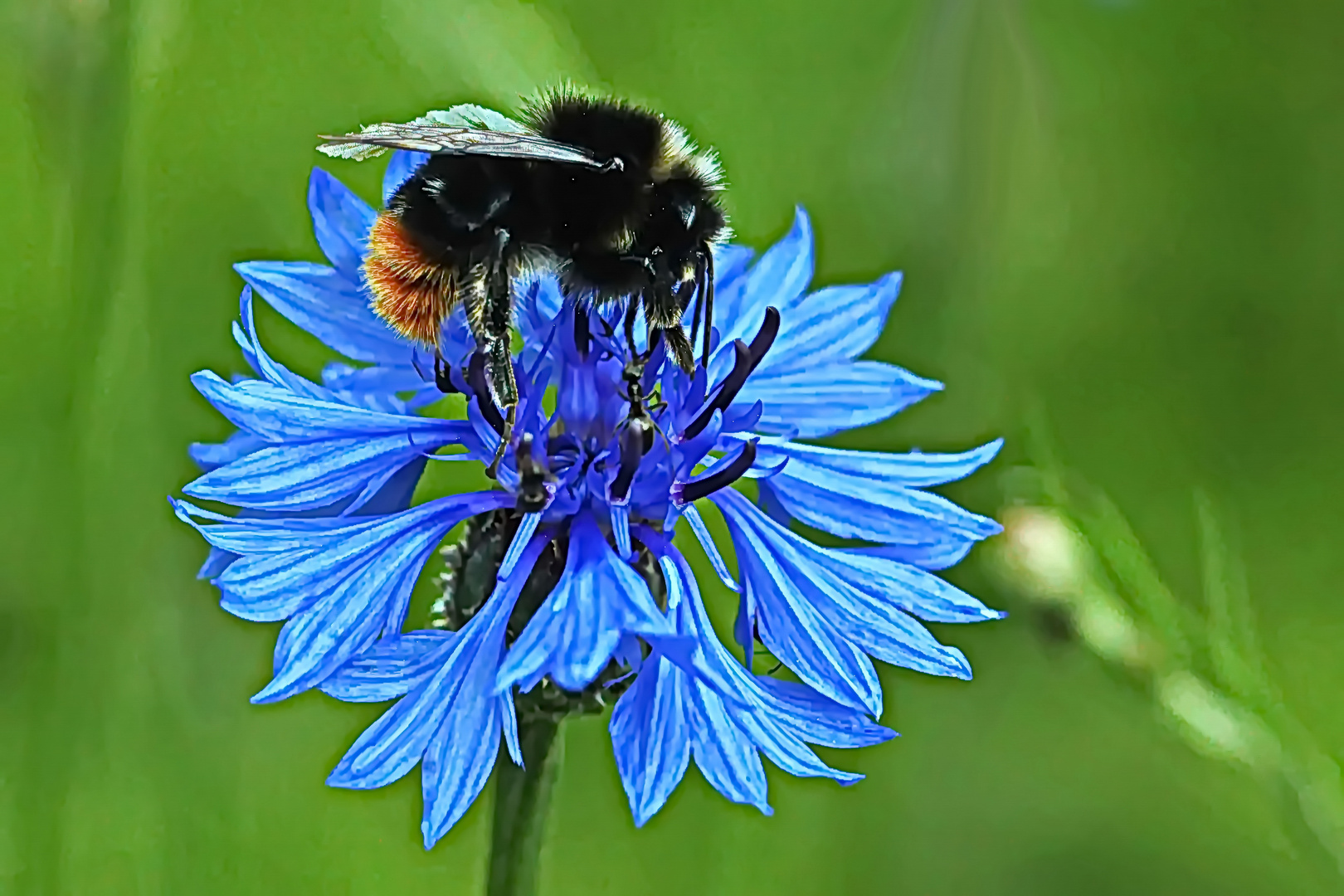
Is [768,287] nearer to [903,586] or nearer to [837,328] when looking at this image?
[837,328]

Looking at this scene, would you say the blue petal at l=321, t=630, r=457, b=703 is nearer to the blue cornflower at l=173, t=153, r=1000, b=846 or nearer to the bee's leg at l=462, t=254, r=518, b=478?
the blue cornflower at l=173, t=153, r=1000, b=846

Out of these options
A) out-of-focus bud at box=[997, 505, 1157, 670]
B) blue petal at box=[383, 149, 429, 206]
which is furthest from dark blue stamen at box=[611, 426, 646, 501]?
out-of-focus bud at box=[997, 505, 1157, 670]

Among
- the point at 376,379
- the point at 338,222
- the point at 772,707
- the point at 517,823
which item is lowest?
the point at 517,823

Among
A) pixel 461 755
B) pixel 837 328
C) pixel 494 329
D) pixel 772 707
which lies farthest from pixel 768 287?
pixel 461 755

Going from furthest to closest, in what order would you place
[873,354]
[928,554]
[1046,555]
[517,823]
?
[873,354]
[1046,555]
[928,554]
[517,823]

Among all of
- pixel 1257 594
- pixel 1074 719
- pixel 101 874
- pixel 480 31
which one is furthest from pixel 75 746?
pixel 1257 594

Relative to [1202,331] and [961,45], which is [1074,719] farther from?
[961,45]

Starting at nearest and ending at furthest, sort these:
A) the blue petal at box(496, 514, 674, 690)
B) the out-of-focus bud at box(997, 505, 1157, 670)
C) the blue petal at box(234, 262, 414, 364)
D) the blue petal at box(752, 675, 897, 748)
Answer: the blue petal at box(496, 514, 674, 690) → the blue petal at box(752, 675, 897, 748) → the blue petal at box(234, 262, 414, 364) → the out-of-focus bud at box(997, 505, 1157, 670)
